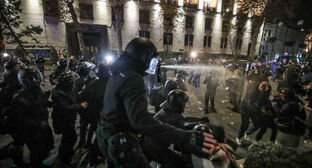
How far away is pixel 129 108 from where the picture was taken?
1.59 meters

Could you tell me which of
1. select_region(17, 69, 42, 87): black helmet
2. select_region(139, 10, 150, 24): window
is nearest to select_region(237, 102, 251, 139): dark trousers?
select_region(17, 69, 42, 87): black helmet

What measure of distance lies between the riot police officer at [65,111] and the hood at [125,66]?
2172mm

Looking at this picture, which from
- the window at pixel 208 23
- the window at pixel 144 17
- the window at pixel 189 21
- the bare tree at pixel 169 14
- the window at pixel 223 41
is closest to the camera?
the bare tree at pixel 169 14

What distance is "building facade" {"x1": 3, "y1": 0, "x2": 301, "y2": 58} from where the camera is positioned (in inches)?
882

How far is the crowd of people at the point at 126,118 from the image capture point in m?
1.60

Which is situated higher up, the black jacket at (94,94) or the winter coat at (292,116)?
the black jacket at (94,94)

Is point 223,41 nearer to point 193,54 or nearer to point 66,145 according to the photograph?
point 193,54

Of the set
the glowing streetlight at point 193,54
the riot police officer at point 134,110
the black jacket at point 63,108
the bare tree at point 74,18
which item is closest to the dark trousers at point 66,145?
the black jacket at point 63,108

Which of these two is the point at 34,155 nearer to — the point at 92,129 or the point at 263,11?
the point at 92,129

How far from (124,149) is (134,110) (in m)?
0.53

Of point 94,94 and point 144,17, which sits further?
point 144,17

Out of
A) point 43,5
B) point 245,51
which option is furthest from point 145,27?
point 245,51

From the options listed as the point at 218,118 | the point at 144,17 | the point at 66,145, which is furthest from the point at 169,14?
the point at 66,145

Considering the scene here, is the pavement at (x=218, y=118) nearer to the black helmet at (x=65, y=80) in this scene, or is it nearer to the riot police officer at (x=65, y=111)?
the riot police officer at (x=65, y=111)
